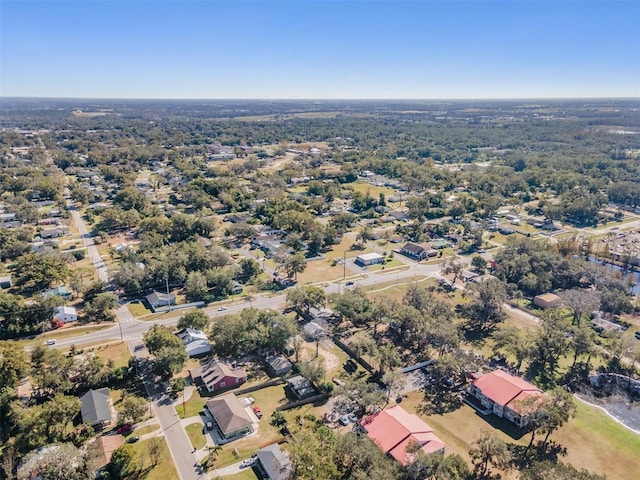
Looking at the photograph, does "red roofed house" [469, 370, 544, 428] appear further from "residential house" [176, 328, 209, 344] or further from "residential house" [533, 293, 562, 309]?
"residential house" [176, 328, 209, 344]

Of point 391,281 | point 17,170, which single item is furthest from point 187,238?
point 17,170

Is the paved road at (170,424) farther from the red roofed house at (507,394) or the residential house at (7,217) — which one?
the residential house at (7,217)

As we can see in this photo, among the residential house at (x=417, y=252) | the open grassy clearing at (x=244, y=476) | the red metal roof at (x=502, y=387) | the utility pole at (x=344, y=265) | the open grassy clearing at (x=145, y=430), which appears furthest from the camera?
the residential house at (x=417, y=252)

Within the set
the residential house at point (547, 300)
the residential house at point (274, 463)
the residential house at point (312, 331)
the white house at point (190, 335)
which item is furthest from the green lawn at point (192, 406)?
the residential house at point (547, 300)

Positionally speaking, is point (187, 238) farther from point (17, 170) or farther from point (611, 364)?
point (17, 170)

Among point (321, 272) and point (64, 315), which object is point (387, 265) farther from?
point (64, 315)

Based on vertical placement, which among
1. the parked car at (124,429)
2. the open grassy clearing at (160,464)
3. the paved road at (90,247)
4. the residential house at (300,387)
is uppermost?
the parked car at (124,429)

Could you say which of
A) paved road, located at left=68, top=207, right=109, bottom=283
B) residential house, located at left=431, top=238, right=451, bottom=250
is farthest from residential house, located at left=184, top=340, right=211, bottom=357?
residential house, located at left=431, top=238, right=451, bottom=250
